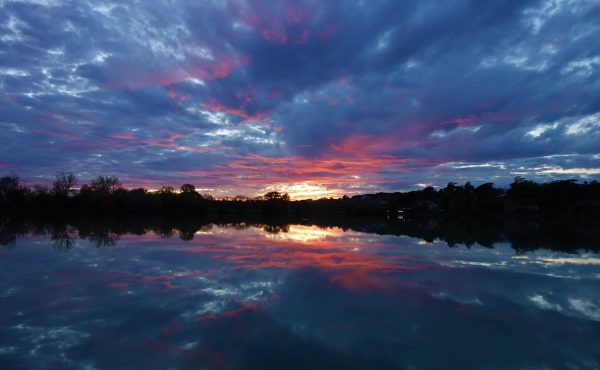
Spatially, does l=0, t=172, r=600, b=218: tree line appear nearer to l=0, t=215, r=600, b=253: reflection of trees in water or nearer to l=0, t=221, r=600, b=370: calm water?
l=0, t=215, r=600, b=253: reflection of trees in water

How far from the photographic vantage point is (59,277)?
40.1 ft

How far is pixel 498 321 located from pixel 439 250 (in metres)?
13.8

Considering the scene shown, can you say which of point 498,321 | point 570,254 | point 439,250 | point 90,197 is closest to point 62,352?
point 498,321

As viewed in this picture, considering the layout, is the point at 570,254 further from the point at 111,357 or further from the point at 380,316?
the point at 111,357

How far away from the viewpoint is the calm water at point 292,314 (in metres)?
6.37

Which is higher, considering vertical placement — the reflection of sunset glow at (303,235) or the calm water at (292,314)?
the reflection of sunset glow at (303,235)

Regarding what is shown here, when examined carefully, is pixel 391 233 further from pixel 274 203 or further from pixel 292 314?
pixel 274 203

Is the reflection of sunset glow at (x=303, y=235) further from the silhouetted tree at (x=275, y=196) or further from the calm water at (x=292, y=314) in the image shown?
the silhouetted tree at (x=275, y=196)

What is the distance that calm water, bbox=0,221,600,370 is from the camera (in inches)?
251

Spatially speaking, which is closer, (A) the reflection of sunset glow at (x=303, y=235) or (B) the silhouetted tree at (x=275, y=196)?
(A) the reflection of sunset glow at (x=303, y=235)

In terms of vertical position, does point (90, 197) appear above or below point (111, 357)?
above

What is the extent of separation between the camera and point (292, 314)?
8.74m

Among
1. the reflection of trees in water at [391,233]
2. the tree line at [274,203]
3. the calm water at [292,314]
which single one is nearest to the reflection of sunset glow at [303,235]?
the reflection of trees in water at [391,233]

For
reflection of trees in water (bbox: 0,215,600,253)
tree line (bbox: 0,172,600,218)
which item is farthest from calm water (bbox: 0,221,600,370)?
tree line (bbox: 0,172,600,218)
